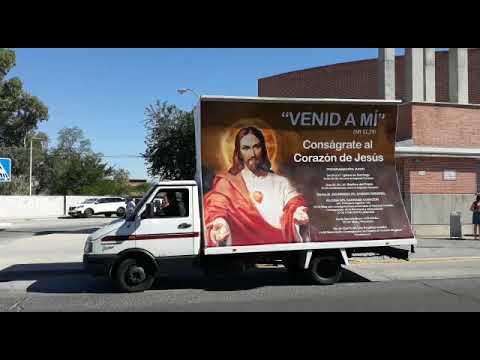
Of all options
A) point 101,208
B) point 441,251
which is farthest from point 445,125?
point 101,208

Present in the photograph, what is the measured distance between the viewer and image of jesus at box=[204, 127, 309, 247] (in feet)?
28.0

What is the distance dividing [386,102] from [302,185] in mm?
2289

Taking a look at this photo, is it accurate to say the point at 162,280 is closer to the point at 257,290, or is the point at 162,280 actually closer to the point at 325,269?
the point at 257,290

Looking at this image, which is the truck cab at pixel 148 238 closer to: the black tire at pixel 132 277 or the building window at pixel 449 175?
the black tire at pixel 132 277

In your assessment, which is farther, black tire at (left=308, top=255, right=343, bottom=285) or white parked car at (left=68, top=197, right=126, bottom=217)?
white parked car at (left=68, top=197, right=126, bottom=217)

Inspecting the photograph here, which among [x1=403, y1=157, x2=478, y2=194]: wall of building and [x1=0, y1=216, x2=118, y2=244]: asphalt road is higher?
[x1=403, y1=157, x2=478, y2=194]: wall of building

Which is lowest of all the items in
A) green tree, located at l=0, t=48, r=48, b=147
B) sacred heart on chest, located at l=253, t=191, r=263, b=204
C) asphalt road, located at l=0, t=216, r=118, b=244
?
asphalt road, located at l=0, t=216, r=118, b=244

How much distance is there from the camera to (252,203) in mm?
8680

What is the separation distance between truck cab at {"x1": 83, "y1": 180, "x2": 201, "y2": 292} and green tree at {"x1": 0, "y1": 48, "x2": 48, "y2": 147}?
152 ft

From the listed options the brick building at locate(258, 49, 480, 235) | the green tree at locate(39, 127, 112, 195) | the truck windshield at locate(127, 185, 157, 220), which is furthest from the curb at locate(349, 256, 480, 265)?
the green tree at locate(39, 127, 112, 195)

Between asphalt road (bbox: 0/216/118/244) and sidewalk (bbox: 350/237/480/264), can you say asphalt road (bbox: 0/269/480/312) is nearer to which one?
sidewalk (bbox: 350/237/480/264)

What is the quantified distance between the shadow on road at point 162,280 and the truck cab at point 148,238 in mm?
446
